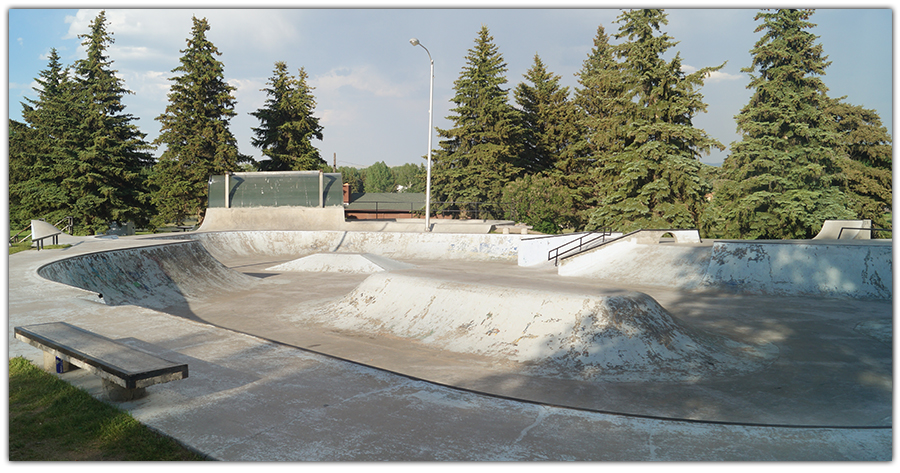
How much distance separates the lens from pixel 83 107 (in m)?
32.3

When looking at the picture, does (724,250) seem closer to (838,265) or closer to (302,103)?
(838,265)

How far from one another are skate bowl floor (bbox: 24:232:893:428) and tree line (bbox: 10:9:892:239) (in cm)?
1520

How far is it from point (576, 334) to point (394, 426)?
4655mm

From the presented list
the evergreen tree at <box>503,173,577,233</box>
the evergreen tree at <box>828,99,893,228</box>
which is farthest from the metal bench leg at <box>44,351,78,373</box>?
the evergreen tree at <box>828,99,893,228</box>

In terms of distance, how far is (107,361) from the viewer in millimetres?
4086

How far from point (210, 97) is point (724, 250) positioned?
35.0 m

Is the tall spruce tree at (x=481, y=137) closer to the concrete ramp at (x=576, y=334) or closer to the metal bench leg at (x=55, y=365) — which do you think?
the concrete ramp at (x=576, y=334)

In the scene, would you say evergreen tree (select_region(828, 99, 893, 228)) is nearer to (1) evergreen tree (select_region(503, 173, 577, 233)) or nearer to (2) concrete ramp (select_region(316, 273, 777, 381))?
(1) evergreen tree (select_region(503, 173, 577, 233))

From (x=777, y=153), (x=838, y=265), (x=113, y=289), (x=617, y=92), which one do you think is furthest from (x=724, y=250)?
(x=617, y=92)

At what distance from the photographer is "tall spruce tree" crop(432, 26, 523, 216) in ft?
135

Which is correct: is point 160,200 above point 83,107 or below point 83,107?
below

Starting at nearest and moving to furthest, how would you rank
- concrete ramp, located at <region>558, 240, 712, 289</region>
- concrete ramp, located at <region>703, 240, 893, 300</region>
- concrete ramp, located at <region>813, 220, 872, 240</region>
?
concrete ramp, located at <region>703, 240, 893, 300</region> → concrete ramp, located at <region>558, 240, 712, 289</region> → concrete ramp, located at <region>813, 220, 872, 240</region>

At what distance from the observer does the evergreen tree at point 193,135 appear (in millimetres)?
35906

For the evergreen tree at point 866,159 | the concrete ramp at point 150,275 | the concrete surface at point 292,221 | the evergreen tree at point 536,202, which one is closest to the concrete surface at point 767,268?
the concrete ramp at point 150,275
